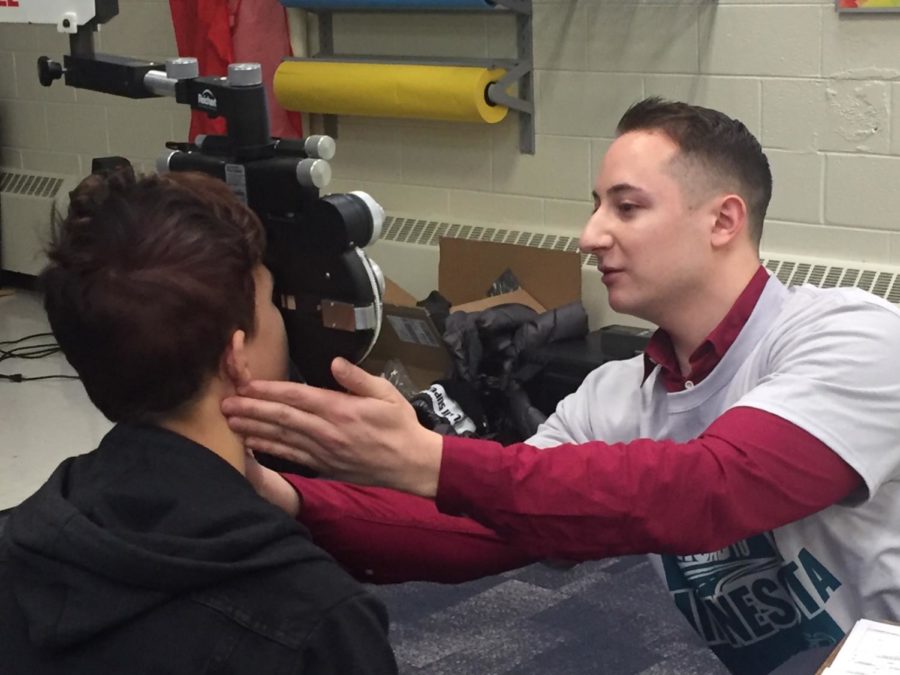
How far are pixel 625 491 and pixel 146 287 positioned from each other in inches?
21.3

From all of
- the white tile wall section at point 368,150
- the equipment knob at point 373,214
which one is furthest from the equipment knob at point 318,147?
the white tile wall section at point 368,150

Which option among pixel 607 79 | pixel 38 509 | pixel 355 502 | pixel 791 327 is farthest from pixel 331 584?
pixel 607 79

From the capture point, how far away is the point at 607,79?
150 inches

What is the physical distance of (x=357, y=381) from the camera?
1.27 meters

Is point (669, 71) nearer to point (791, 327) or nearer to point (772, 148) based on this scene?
point (772, 148)

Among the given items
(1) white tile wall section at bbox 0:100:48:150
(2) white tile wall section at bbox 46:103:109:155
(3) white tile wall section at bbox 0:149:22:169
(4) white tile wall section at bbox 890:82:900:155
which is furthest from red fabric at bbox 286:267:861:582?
(3) white tile wall section at bbox 0:149:22:169

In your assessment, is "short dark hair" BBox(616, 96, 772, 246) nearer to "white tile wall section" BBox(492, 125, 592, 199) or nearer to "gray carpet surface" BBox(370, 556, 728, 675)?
"gray carpet surface" BBox(370, 556, 728, 675)

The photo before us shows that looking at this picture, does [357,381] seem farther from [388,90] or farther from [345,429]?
[388,90]

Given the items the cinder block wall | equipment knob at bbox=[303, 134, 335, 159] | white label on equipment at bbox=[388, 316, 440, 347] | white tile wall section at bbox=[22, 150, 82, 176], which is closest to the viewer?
equipment knob at bbox=[303, 134, 335, 159]

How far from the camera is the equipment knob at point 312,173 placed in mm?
1382

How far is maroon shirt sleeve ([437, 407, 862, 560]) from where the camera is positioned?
A: 52.7 inches

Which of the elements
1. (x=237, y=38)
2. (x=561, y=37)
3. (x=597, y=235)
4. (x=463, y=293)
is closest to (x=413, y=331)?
(x=463, y=293)

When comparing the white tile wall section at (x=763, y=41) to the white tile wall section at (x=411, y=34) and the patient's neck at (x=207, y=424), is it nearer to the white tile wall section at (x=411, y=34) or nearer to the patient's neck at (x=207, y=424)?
the white tile wall section at (x=411, y=34)

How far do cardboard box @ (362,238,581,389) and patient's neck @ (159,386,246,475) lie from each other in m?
2.46
